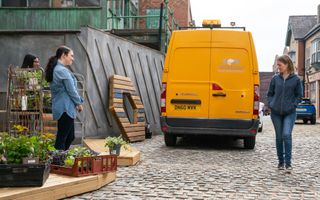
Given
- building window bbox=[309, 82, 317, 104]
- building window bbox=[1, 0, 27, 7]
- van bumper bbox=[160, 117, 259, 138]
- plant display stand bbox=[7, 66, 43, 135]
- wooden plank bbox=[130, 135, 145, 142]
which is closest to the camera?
plant display stand bbox=[7, 66, 43, 135]

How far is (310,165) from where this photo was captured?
880cm

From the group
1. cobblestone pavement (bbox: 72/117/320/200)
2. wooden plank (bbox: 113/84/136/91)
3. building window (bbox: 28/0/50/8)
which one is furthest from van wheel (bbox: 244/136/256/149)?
building window (bbox: 28/0/50/8)

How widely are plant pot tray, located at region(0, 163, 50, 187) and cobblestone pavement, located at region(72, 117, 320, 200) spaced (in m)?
0.66

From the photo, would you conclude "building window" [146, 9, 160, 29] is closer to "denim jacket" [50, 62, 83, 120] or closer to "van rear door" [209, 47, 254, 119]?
"van rear door" [209, 47, 254, 119]

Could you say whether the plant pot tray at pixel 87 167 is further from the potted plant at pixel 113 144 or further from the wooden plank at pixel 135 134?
the wooden plank at pixel 135 134

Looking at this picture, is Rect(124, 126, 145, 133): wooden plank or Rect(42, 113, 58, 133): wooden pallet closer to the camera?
Rect(42, 113, 58, 133): wooden pallet

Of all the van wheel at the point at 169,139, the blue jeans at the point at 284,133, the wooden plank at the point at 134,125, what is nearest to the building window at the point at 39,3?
the wooden plank at the point at 134,125

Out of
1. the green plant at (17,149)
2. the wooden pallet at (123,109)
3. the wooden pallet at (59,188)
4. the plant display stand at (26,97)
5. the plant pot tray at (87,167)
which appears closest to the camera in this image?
the wooden pallet at (59,188)

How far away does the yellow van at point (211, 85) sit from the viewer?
1068 centimetres

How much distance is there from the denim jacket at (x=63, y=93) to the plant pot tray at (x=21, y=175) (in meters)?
1.95

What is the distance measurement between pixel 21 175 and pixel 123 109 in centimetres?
786

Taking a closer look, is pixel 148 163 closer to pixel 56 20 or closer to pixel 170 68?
pixel 170 68

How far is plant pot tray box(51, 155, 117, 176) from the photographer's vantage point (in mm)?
5789

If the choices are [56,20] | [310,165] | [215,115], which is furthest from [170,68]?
[56,20]
